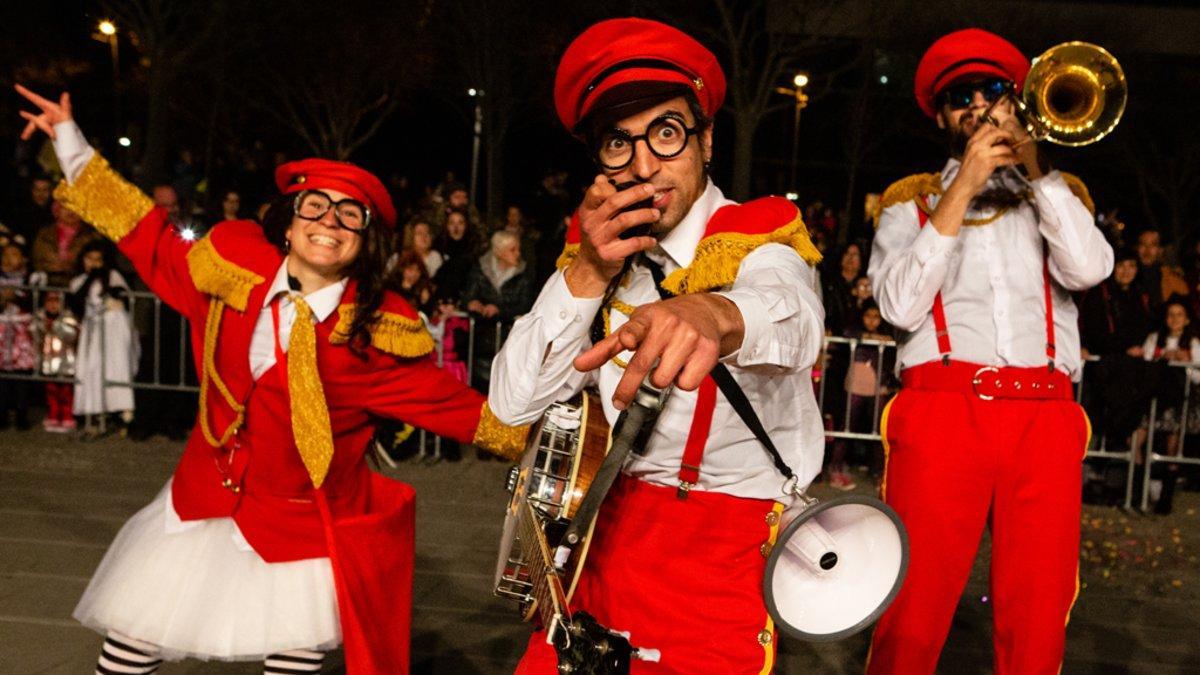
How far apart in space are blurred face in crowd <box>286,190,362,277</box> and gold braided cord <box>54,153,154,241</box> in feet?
1.86

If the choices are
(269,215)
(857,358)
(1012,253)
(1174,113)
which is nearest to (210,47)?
(857,358)

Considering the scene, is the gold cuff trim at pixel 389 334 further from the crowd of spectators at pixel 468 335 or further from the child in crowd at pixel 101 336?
the child in crowd at pixel 101 336

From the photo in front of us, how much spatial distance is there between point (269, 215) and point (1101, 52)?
8.92 feet

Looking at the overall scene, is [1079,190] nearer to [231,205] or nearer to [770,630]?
[770,630]

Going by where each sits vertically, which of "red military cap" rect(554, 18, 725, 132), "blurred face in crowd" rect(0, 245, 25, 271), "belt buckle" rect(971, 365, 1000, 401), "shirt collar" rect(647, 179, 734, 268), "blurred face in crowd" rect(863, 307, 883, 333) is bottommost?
"belt buckle" rect(971, 365, 1000, 401)

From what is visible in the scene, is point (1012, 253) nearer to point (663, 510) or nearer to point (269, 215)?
point (663, 510)

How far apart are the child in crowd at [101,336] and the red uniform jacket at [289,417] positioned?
5.60 m

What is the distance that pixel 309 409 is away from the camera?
11.6ft

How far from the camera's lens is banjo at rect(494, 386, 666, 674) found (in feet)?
6.48

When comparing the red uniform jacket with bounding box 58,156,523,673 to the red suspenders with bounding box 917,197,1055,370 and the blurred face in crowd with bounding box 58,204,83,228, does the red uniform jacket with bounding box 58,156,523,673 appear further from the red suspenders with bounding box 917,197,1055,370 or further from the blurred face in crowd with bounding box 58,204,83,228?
the blurred face in crowd with bounding box 58,204,83,228

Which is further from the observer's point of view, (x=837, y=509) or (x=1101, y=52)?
(x=1101, y=52)

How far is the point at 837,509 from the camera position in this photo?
2.31 m

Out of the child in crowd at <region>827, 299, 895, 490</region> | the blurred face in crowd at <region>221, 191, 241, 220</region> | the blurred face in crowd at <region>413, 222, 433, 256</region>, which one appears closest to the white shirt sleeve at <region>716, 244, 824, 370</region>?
the child in crowd at <region>827, 299, 895, 490</region>

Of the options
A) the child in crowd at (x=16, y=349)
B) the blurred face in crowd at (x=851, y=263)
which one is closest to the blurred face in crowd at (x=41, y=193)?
the child in crowd at (x=16, y=349)
